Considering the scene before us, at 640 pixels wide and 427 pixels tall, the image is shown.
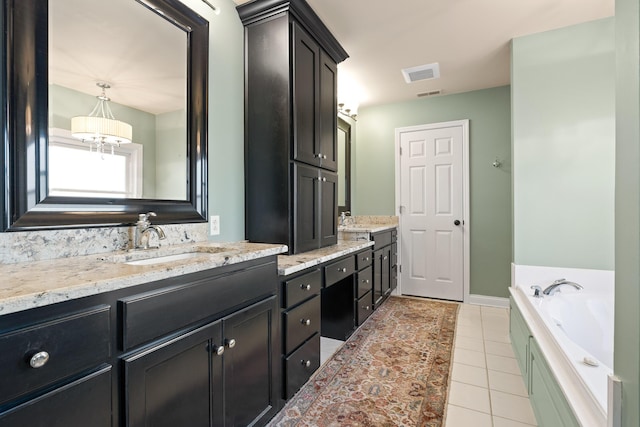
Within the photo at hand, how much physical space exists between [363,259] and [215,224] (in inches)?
56.7

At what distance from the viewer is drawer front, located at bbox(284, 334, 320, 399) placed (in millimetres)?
1646

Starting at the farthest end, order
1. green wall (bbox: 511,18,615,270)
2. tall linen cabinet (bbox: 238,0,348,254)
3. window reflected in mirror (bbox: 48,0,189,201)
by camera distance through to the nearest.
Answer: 1. green wall (bbox: 511,18,615,270)
2. tall linen cabinet (bbox: 238,0,348,254)
3. window reflected in mirror (bbox: 48,0,189,201)

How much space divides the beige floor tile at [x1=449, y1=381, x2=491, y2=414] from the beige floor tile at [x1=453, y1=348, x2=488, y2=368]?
0.31 meters

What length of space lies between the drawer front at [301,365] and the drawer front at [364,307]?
84cm

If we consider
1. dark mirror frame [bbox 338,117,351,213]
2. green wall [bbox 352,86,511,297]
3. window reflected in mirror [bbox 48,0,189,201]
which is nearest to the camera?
window reflected in mirror [bbox 48,0,189,201]

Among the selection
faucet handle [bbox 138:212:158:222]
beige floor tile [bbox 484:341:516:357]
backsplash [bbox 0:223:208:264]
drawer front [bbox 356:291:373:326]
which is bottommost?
beige floor tile [bbox 484:341:516:357]

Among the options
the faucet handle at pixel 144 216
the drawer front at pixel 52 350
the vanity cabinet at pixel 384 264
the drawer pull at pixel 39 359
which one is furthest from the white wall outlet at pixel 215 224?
the vanity cabinet at pixel 384 264

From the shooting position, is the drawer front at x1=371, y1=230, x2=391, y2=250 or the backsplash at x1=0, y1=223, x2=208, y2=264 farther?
the drawer front at x1=371, y1=230, x2=391, y2=250

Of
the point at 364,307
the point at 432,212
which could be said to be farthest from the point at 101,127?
the point at 432,212

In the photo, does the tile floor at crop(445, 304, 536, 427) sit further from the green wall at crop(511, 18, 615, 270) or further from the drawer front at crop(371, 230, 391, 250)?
the drawer front at crop(371, 230, 391, 250)

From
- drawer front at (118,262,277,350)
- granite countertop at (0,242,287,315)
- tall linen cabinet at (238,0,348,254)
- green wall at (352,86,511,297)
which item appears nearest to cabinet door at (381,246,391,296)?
green wall at (352,86,511,297)

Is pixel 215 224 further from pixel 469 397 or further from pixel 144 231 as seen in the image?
pixel 469 397

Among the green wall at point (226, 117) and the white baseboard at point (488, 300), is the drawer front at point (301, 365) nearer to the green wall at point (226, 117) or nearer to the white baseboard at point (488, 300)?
the green wall at point (226, 117)

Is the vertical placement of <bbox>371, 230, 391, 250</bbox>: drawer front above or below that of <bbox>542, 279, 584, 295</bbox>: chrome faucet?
above
